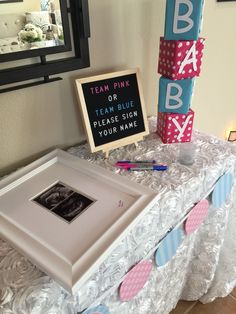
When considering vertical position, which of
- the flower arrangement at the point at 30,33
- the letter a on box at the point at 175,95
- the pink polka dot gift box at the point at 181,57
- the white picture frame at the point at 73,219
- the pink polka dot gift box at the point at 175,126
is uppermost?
the flower arrangement at the point at 30,33

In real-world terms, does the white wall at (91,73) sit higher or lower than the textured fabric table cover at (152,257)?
higher

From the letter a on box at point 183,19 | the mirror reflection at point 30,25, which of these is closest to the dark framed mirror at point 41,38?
the mirror reflection at point 30,25

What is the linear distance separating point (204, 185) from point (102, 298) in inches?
16.9

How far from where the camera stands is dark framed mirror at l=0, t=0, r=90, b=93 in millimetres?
672

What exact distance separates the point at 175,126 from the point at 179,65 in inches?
7.7

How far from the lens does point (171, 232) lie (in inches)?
32.2

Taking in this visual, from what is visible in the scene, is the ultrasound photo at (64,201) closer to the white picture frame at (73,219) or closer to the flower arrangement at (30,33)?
the white picture frame at (73,219)

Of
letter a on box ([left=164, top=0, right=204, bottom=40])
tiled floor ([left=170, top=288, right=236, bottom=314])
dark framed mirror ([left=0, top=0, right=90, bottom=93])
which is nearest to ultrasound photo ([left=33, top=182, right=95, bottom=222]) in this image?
dark framed mirror ([left=0, top=0, right=90, bottom=93])

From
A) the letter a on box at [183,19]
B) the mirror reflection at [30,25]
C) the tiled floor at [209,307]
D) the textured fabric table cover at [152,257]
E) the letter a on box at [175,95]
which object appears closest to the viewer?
the textured fabric table cover at [152,257]

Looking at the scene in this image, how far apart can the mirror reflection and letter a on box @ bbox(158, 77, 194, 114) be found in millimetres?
353

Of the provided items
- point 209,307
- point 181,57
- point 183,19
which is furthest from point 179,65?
point 209,307

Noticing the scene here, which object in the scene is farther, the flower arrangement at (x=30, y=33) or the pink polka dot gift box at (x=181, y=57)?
the pink polka dot gift box at (x=181, y=57)

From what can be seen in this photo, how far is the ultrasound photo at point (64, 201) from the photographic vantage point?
0.66 meters

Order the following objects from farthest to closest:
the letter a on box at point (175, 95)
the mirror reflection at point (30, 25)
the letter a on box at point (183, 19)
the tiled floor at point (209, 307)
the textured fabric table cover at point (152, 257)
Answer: the tiled floor at point (209, 307), the letter a on box at point (175, 95), the letter a on box at point (183, 19), the mirror reflection at point (30, 25), the textured fabric table cover at point (152, 257)
